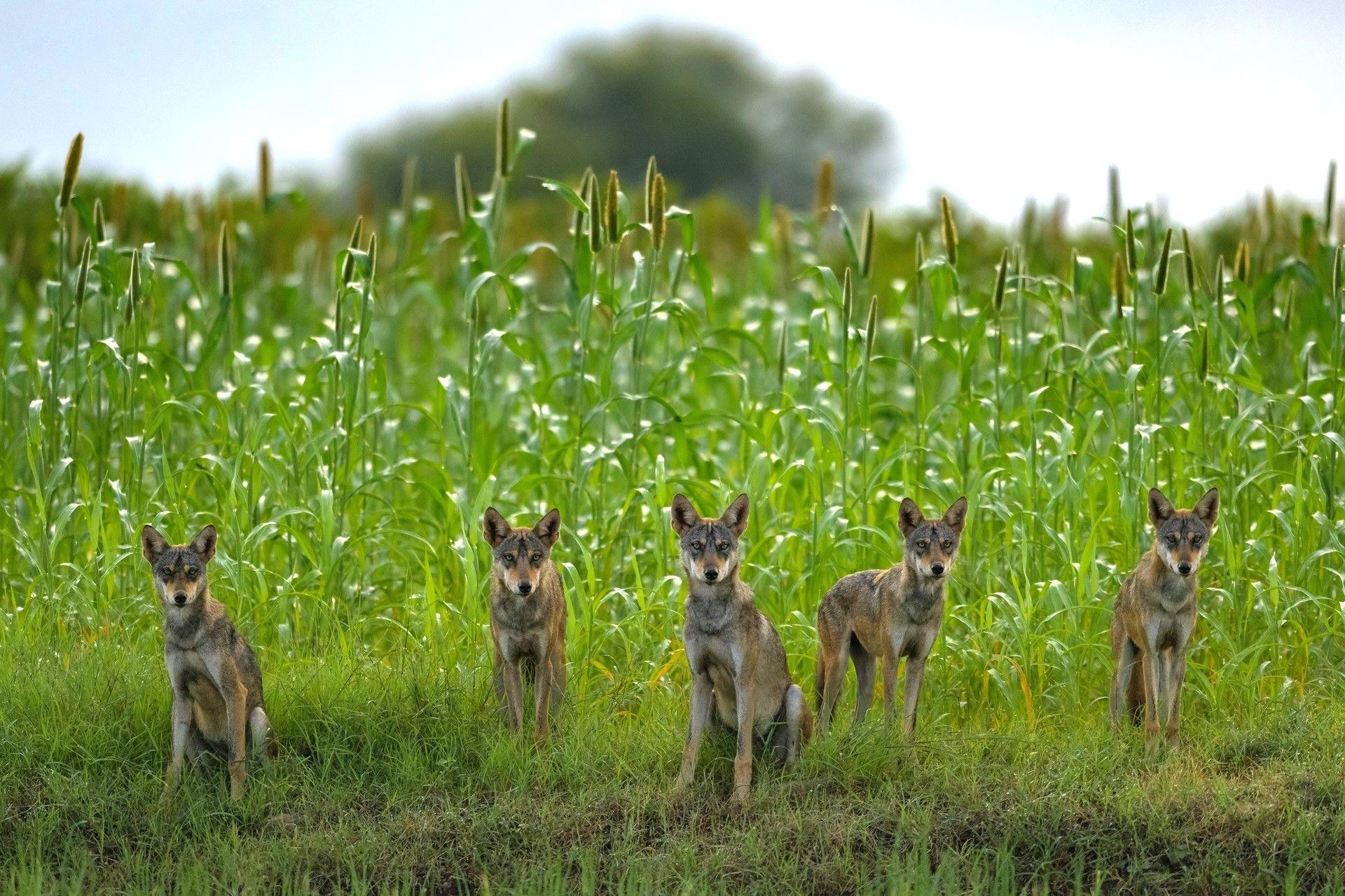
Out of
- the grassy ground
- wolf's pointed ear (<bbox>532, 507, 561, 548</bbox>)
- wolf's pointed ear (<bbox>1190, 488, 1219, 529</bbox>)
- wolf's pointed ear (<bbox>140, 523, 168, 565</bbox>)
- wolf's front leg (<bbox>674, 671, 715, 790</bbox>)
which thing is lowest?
the grassy ground

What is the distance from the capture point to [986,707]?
877 centimetres

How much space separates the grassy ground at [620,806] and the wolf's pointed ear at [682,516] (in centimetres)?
122

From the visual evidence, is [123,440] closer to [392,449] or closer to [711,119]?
[392,449]

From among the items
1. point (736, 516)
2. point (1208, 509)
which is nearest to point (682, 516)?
point (736, 516)

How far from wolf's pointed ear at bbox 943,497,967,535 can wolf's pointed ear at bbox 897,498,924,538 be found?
0.15 m

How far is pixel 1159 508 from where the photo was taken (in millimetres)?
7629

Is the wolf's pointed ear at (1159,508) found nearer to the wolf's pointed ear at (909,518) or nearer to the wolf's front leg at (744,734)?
the wolf's pointed ear at (909,518)

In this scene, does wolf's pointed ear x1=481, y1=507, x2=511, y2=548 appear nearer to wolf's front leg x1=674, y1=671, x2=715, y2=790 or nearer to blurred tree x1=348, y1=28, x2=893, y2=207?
wolf's front leg x1=674, y1=671, x2=715, y2=790

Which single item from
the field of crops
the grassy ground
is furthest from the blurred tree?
the grassy ground

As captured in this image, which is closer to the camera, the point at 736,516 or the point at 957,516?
the point at 736,516

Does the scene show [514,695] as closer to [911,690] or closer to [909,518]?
[911,690]

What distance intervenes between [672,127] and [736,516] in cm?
6537

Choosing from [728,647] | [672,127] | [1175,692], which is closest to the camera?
[728,647]

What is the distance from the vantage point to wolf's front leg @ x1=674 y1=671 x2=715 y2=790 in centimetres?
746
